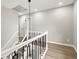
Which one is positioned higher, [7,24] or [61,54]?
[7,24]

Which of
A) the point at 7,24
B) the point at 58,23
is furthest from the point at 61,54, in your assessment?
the point at 7,24

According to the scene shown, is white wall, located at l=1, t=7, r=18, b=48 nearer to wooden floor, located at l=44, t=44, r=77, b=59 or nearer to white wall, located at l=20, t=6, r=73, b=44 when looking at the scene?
white wall, located at l=20, t=6, r=73, b=44

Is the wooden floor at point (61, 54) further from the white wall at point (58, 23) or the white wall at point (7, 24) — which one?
the white wall at point (7, 24)

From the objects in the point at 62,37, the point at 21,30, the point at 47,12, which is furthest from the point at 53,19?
the point at 21,30

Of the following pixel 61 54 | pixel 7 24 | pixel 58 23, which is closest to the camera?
pixel 61 54

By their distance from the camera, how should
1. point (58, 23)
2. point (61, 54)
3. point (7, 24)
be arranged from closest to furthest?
point (61, 54), point (7, 24), point (58, 23)

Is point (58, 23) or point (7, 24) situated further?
point (58, 23)

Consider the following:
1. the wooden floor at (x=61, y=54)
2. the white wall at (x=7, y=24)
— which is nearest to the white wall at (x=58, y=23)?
the wooden floor at (x=61, y=54)

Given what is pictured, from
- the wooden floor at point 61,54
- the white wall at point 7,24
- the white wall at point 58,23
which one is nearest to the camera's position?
the wooden floor at point 61,54

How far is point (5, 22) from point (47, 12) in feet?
10.9

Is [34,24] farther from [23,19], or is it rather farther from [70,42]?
[70,42]

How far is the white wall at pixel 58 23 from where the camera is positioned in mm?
→ 4426

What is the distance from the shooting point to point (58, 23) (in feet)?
16.1

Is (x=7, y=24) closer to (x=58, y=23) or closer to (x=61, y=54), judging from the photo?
(x=58, y=23)
